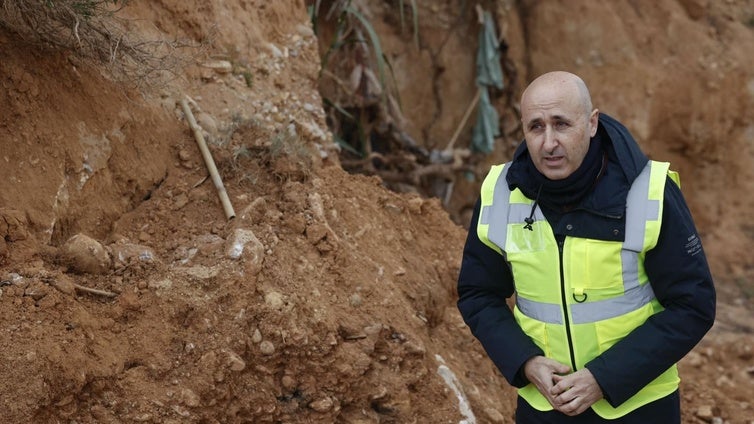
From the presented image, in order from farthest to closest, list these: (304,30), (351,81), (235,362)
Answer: (351,81) → (304,30) → (235,362)

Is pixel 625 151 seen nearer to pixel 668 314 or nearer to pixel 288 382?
pixel 668 314

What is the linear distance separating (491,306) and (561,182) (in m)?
0.49

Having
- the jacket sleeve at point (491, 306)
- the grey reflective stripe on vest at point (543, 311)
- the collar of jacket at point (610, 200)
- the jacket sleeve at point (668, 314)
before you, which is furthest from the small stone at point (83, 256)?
the jacket sleeve at point (668, 314)

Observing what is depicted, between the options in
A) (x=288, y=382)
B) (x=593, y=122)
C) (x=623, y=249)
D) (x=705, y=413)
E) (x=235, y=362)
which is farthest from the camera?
(x=705, y=413)

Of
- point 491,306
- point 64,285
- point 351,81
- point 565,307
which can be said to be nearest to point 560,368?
point 565,307

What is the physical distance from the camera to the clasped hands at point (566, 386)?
251 cm

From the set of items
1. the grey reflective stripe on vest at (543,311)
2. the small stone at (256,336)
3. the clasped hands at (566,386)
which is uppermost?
the grey reflective stripe on vest at (543,311)

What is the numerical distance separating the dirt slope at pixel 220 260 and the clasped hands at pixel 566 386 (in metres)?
1.02

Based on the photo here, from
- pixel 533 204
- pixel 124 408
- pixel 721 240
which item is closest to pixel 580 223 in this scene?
pixel 533 204

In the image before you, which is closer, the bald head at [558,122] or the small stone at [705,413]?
the bald head at [558,122]

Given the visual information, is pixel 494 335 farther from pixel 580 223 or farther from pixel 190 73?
pixel 190 73

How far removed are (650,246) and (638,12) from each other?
5704 millimetres

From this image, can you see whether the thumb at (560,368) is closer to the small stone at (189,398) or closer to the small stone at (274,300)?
the small stone at (274,300)

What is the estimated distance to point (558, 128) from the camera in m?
2.51
